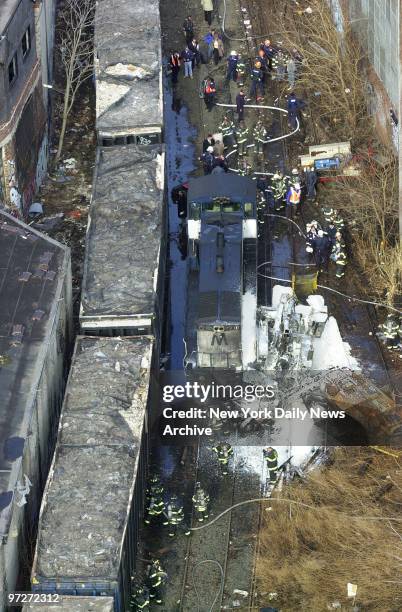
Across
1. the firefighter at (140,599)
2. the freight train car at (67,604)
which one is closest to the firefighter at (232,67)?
the firefighter at (140,599)

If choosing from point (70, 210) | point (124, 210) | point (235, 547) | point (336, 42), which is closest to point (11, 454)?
point (235, 547)

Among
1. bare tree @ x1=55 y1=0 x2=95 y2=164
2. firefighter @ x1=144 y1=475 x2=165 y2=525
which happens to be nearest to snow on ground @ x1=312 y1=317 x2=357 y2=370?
firefighter @ x1=144 y1=475 x2=165 y2=525

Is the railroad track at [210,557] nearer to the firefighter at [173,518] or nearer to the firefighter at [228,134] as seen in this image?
the firefighter at [173,518]

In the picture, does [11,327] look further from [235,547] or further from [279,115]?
[279,115]

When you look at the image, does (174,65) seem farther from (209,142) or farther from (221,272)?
(221,272)

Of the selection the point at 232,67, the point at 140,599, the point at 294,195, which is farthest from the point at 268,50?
the point at 140,599

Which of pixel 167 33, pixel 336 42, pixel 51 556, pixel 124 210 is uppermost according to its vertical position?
pixel 167 33
